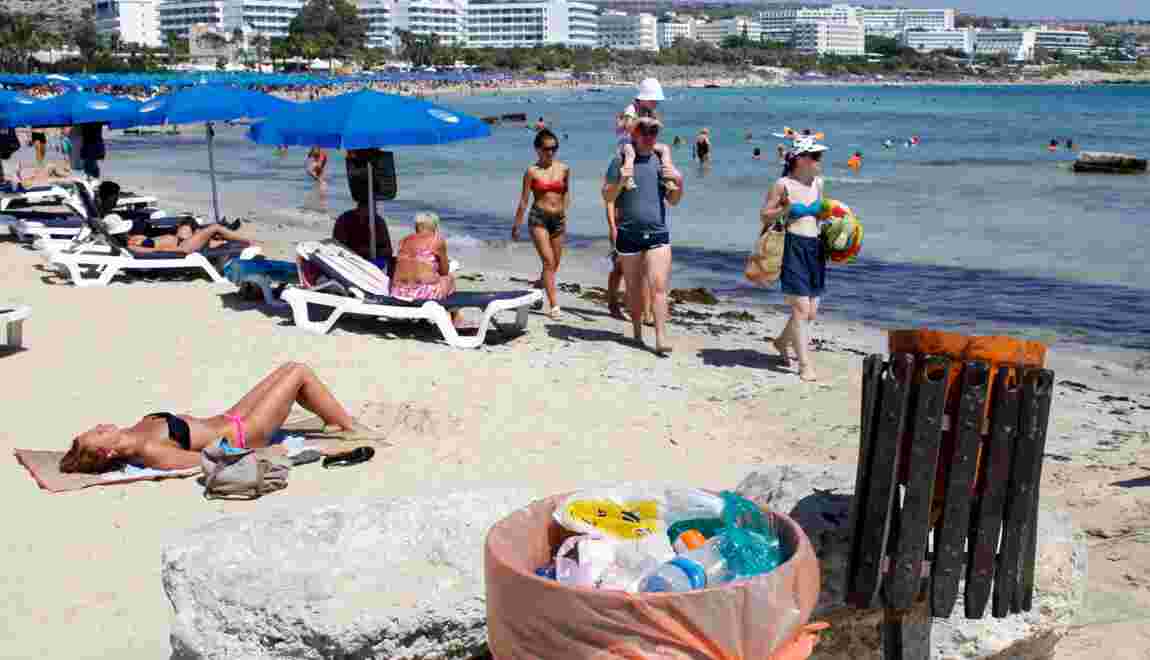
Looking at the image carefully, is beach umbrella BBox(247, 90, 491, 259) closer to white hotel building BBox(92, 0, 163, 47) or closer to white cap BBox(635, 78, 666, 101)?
white cap BBox(635, 78, 666, 101)

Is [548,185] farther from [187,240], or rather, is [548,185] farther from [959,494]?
[959,494]

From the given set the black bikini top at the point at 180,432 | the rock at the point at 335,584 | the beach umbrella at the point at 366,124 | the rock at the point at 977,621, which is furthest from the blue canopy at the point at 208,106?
the rock at the point at 977,621

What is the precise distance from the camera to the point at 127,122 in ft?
41.7

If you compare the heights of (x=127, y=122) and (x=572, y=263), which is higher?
(x=127, y=122)

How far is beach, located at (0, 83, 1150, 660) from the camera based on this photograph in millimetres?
4027

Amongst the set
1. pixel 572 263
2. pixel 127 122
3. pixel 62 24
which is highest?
→ pixel 62 24

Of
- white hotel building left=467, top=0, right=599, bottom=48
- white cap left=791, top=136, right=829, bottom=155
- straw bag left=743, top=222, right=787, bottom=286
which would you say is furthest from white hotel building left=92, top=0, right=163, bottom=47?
white cap left=791, top=136, right=829, bottom=155

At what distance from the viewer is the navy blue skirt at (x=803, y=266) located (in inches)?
267

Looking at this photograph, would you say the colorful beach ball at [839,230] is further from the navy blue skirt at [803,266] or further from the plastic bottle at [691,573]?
the plastic bottle at [691,573]

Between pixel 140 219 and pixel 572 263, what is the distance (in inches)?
182

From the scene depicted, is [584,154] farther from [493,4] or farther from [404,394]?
[493,4]

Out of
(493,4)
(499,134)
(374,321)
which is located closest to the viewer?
(374,321)

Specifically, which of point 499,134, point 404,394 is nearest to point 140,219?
point 404,394

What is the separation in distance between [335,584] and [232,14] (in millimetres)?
178007
